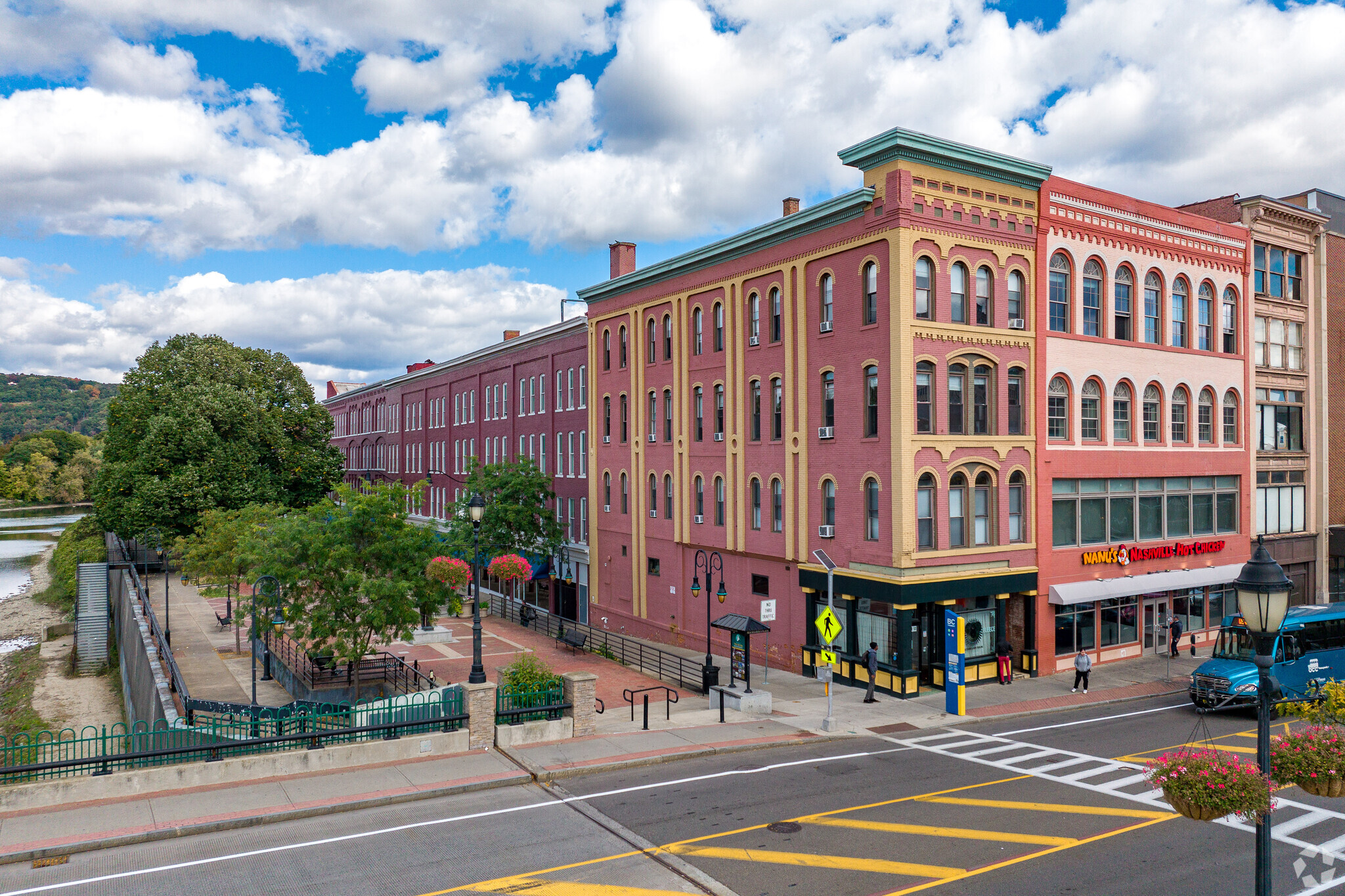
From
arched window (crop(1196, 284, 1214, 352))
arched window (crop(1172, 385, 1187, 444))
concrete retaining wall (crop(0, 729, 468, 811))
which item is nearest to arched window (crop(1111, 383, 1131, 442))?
arched window (crop(1172, 385, 1187, 444))

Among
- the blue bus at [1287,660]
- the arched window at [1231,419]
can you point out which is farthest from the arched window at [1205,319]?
the blue bus at [1287,660]

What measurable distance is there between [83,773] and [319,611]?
27.5 ft

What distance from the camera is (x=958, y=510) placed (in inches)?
1097

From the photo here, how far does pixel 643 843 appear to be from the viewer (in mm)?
13680

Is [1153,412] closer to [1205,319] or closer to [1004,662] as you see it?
[1205,319]

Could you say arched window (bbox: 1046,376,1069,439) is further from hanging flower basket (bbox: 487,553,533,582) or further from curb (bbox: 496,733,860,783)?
hanging flower basket (bbox: 487,553,533,582)

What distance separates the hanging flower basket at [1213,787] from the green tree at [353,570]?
20017 millimetres

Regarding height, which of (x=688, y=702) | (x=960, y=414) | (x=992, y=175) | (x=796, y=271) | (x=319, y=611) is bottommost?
(x=688, y=702)

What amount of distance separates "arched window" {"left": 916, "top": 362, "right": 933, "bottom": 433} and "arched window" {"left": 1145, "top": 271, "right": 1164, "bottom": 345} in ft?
36.9

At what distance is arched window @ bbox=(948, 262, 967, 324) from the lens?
27719mm

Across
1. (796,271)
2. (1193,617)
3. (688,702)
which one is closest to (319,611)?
(688,702)

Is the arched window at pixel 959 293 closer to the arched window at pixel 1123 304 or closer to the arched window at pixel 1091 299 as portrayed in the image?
the arched window at pixel 1091 299

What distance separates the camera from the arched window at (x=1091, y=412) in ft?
101

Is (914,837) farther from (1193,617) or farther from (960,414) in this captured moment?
(1193,617)
